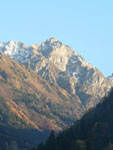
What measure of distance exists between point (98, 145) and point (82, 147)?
6849 millimetres

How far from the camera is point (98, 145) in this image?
652 feet

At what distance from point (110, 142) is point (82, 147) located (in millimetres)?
12139

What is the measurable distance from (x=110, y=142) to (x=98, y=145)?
213 inches

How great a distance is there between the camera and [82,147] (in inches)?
7849

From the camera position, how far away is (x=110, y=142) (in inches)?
7756
